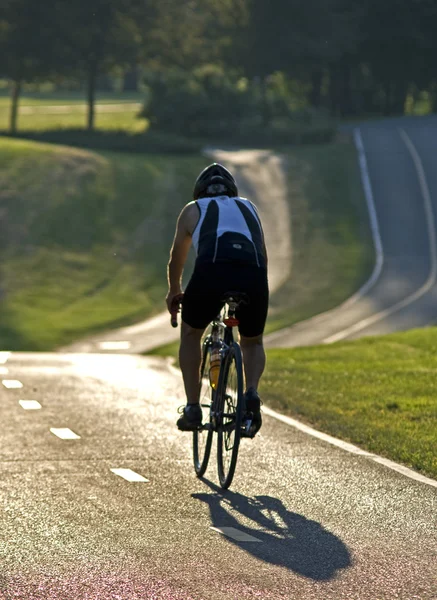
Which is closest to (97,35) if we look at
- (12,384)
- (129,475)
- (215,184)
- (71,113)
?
(71,113)

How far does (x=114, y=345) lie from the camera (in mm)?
28750

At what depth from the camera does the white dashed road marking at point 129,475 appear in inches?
329

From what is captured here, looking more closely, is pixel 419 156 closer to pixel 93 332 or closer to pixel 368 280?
pixel 368 280

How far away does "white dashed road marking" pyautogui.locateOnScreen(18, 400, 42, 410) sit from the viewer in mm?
12205

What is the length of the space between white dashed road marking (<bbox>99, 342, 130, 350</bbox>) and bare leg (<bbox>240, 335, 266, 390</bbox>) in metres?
19.8

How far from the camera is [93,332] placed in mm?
31531

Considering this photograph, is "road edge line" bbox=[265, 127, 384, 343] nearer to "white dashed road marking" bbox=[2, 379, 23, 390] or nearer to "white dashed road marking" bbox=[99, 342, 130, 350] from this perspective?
"white dashed road marking" bbox=[99, 342, 130, 350]

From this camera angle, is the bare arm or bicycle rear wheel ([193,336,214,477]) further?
bicycle rear wheel ([193,336,214,477])

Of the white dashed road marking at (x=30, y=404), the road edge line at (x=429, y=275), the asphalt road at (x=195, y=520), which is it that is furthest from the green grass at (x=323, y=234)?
the asphalt road at (x=195, y=520)

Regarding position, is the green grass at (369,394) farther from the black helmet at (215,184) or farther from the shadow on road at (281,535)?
the black helmet at (215,184)

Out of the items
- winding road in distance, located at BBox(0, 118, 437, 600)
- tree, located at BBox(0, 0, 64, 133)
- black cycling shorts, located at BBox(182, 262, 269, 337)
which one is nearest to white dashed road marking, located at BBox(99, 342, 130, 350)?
winding road in distance, located at BBox(0, 118, 437, 600)

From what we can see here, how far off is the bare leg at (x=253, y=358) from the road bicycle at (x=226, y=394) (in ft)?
0.30

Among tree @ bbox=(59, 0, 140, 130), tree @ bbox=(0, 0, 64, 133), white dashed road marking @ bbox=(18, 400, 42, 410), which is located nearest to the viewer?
white dashed road marking @ bbox=(18, 400, 42, 410)

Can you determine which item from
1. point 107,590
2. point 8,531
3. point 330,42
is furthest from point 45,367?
point 330,42
